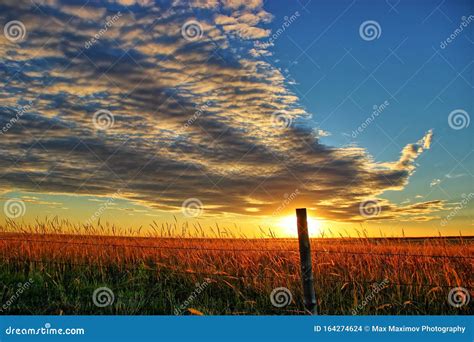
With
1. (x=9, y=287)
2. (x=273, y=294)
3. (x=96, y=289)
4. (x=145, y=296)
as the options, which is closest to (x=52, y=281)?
(x=9, y=287)

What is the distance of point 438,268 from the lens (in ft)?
21.3

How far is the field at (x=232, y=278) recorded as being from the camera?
19.0 feet

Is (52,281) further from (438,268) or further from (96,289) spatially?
(438,268)

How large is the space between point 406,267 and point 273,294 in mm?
2192

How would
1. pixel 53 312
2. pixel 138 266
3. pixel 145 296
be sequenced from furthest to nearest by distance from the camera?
pixel 138 266
pixel 145 296
pixel 53 312

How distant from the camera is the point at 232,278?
264 inches

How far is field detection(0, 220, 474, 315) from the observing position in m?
5.80

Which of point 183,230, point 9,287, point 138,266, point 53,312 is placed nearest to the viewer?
point 53,312

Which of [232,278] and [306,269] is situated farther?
[232,278]

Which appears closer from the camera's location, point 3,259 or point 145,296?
point 145,296

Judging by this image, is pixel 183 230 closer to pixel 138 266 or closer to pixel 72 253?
pixel 138 266

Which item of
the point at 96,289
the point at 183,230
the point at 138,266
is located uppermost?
the point at 183,230

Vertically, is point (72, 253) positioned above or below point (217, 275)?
above

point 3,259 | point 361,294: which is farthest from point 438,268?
point 3,259
